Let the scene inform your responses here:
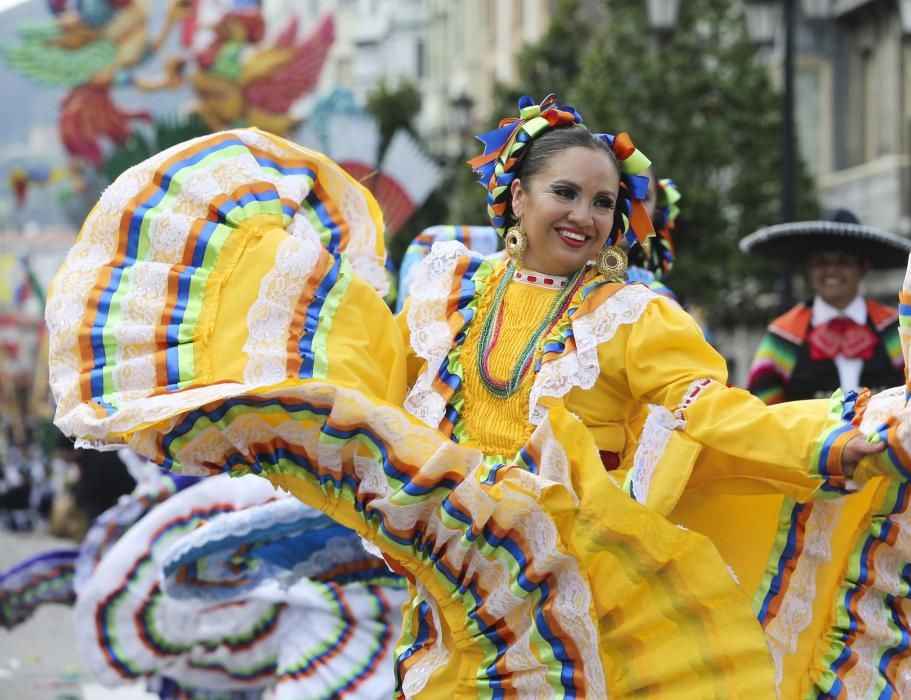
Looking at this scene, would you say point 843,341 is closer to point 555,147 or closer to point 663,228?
point 663,228

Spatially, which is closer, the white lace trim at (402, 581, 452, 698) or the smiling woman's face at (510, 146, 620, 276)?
the white lace trim at (402, 581, 452, 698)

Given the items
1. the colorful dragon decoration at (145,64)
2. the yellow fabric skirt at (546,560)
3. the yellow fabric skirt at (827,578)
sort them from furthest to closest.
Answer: the colorful dragon decoration at (145,64) < the yellow fabric skirt at (827,578) < the yellow fabric skirt at (546,560)

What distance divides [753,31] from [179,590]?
24.3 feet

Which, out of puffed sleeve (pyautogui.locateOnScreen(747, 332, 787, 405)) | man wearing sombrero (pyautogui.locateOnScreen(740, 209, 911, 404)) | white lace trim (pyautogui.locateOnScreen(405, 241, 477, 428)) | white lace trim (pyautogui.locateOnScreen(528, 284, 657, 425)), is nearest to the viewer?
white lace trim (pyautogui.locateOnScreen(528, 284, 657, 425))

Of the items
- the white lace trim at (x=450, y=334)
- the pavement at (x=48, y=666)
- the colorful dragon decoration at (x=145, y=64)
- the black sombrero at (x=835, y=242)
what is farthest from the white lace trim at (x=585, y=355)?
the colorful dragon decoration at (x=145, y=64)

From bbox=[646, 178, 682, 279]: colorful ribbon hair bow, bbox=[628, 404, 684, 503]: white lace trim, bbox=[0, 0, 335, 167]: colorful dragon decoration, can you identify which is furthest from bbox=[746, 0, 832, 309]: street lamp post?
bbox=[0, 0, 335, 167]: colorful dragon decoration

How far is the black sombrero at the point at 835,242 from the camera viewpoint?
21.8ft

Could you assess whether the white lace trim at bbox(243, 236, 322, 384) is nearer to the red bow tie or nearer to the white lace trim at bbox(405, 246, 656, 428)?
the white lace trim at bbox(405, 246, 656, 428)

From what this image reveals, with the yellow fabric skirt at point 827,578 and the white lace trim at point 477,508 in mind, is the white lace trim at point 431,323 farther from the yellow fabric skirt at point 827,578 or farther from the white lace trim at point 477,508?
the yellow fabric skirt at point 827,578

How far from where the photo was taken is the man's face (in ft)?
22.4

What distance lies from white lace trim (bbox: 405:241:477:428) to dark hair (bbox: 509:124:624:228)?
0.34 meters


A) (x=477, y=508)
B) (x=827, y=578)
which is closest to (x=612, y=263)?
(x=477, y=508)

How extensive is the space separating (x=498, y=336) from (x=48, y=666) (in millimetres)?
6565

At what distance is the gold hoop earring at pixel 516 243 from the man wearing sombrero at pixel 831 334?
2748 mm
